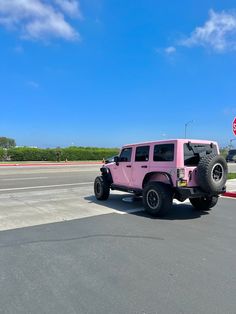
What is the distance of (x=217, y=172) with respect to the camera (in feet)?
26.0

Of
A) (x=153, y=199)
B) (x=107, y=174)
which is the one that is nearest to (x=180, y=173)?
(x=153, y=199)

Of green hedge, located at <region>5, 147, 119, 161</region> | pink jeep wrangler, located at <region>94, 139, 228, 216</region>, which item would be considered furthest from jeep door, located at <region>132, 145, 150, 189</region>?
green hedge, located at <region>5, 147, 119, 161</region>

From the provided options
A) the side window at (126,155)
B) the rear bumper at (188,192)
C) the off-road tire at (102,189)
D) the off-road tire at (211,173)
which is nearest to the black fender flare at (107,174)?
the off-road tire at (102,189)

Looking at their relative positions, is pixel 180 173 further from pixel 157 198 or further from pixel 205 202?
pixel 205 202

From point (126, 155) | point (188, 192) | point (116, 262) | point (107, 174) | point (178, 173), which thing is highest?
point (126, 155)

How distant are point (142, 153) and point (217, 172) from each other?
209cm

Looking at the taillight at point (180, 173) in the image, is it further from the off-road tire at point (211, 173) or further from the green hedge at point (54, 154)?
the green hedge at point (54, 154)

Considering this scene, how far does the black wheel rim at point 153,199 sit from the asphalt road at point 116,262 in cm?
34

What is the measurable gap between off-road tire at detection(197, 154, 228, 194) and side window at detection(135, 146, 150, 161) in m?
1.61

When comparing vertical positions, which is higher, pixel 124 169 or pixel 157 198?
pixel 124 169

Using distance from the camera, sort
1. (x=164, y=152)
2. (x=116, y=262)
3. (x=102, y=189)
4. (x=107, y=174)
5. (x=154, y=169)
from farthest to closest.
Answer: (x=107, y=174) → (x=102, y=189) → (x=154, y=169) → (x=164, y=152) → (x=116, y=262)

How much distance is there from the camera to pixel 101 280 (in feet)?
13.4

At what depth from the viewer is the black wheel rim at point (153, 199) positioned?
7767 mm

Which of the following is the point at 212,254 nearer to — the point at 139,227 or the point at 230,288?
the point at 230,288
